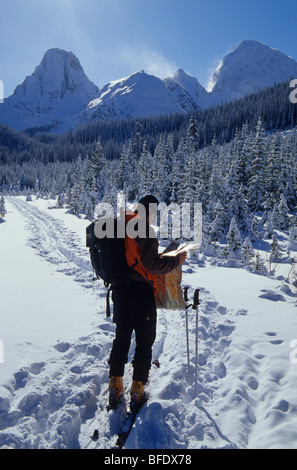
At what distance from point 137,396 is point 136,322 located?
0.91m

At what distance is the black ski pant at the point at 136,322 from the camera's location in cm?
313

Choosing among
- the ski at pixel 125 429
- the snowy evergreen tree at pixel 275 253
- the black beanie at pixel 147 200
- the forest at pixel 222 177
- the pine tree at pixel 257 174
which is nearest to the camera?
the ski at pixel 125 429

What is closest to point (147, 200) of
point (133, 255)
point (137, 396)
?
point (133, 255)

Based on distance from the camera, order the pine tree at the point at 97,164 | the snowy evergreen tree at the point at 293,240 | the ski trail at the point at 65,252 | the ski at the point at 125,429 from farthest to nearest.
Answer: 1. the pine tree at the point at 97,164
2. the snowy evergreen tree at the point at 293,240
3. the ski trail at the point at 65,252
4. the ski at the point at 125,429

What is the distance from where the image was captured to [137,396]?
3.18 m

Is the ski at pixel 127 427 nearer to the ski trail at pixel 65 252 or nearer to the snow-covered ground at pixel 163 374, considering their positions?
the snow-covered ground at pixel 163 374

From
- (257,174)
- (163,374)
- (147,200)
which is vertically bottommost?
(163,374)

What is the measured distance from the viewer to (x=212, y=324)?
5324 millimetres

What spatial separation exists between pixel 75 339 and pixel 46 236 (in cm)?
1230

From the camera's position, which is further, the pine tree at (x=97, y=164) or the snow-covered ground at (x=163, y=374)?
the pine tree at (x=97, y=164)

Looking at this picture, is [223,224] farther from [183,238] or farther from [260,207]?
[260,207]

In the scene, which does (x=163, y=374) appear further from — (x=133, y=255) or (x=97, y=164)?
(x=97, y=164)

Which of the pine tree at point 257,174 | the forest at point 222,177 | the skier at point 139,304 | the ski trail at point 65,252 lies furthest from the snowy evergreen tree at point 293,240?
the skier at point 139,304

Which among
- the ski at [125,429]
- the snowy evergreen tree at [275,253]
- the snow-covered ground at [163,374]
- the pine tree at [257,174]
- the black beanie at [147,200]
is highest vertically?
the pine tree at [257,174]
